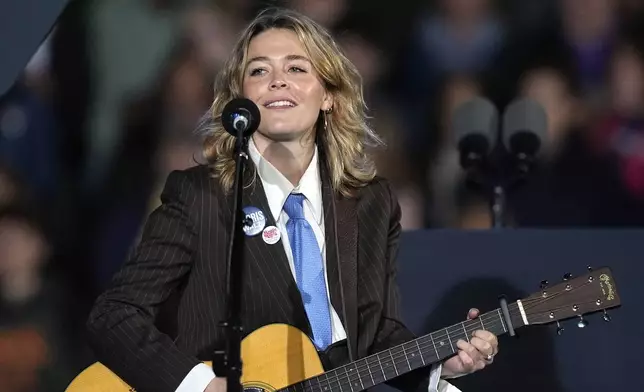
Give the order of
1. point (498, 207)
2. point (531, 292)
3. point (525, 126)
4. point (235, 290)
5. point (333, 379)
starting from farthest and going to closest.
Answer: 1. point (525, 126)
2. point (498, 207)
3. point (531, 292)
4. point (333, 379)
5. point (235, 290)

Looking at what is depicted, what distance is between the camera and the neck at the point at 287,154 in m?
3.39

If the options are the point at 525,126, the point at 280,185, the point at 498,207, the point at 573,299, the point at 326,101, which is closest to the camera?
the point at 573,299

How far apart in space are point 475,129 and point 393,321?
169 cm

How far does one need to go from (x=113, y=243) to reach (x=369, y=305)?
178cm

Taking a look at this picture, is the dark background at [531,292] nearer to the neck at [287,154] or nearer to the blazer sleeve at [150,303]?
the neck at [287,154]

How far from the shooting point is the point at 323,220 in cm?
339

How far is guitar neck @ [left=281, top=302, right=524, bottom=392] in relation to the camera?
3.08 meters

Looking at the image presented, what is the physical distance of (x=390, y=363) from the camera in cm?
312

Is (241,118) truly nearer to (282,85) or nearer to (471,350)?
(282,85)

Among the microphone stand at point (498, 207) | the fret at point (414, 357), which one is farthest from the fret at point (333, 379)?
the microphone stand at point (498, 207)

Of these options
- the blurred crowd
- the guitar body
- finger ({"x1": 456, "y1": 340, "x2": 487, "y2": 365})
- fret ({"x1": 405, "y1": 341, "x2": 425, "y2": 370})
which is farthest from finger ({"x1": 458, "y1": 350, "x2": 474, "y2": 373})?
the blurred crowd

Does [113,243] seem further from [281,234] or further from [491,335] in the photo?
[491,335]

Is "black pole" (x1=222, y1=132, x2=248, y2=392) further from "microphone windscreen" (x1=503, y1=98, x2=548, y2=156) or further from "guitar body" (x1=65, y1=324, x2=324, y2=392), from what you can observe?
"microphone windscreen" (x1=503, y1=98, x2=548, y2=156)

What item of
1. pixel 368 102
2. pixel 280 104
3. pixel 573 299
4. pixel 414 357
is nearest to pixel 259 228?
pixel 280 104
